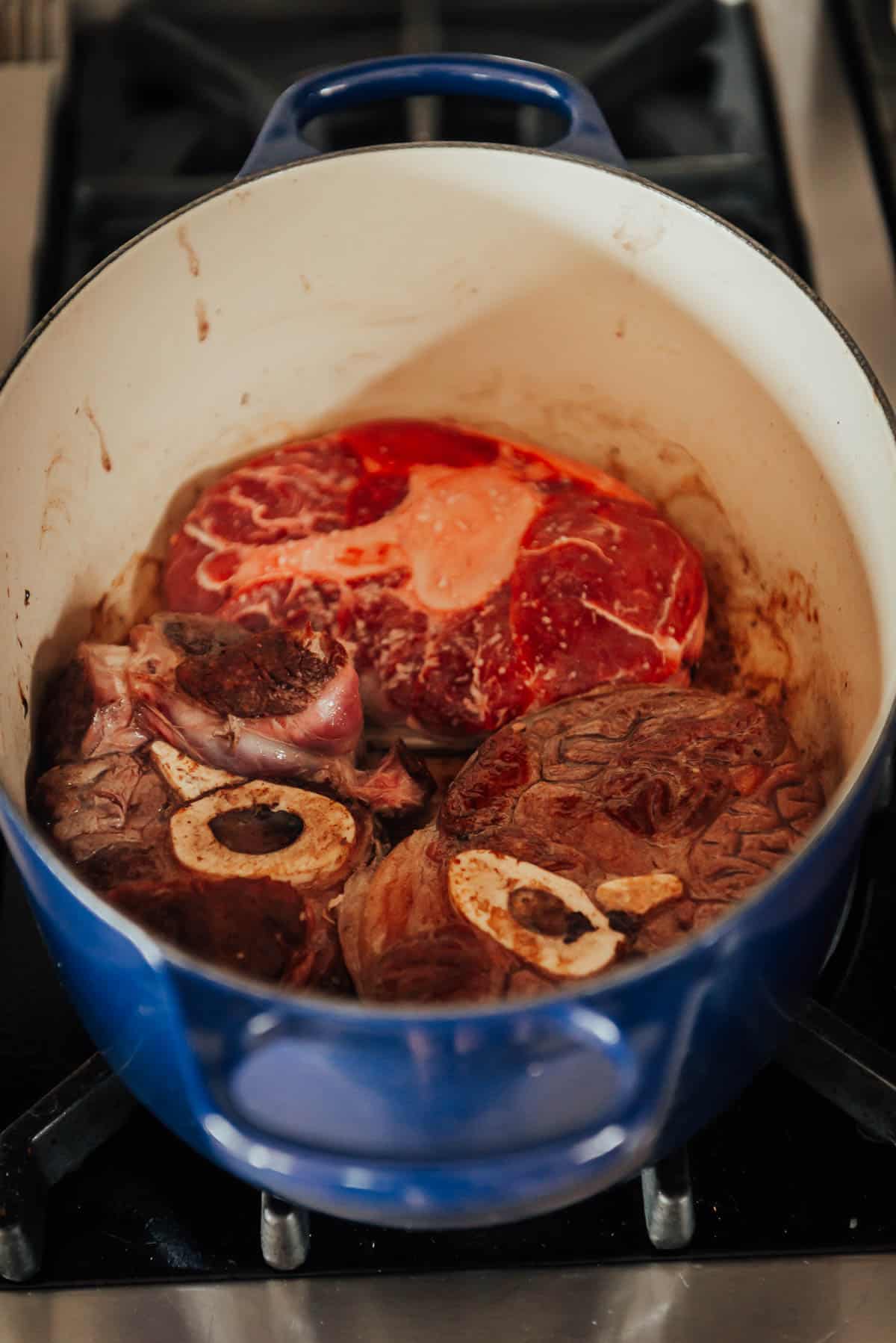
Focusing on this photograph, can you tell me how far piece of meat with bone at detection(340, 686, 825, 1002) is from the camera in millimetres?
749

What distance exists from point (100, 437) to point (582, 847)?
47 cm

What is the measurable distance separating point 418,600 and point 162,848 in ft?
0.92

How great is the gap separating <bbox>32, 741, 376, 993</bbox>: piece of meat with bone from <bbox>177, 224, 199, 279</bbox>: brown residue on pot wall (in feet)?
1.17

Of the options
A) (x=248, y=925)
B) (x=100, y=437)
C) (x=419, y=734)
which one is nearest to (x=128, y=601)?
(x=100, y=437)

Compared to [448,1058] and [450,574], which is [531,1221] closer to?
[448,1058]

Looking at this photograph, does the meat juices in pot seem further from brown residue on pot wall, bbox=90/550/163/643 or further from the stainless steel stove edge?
the stainless steel stove edge

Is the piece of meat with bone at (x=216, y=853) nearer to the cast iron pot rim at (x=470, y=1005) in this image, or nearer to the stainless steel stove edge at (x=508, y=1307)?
the cast iron pot rim at (x=470, y=1005)

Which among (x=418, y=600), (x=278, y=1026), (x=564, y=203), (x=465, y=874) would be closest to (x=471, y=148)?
(x=564, y=203)

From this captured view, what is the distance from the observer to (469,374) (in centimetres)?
117

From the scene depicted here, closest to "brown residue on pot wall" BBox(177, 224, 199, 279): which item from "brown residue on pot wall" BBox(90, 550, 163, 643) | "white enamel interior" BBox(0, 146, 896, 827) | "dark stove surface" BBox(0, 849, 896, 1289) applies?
"white enamel interior" BBox(0, 146, 896, 827)

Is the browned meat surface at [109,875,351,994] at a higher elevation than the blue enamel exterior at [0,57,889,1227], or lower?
lower

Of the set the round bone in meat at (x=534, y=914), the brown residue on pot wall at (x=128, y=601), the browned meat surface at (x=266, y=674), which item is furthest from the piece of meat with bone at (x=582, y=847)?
the brown residue on pot wall at (x=128, y=601)

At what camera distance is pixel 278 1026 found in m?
0.58

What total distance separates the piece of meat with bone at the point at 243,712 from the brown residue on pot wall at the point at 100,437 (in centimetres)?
16
